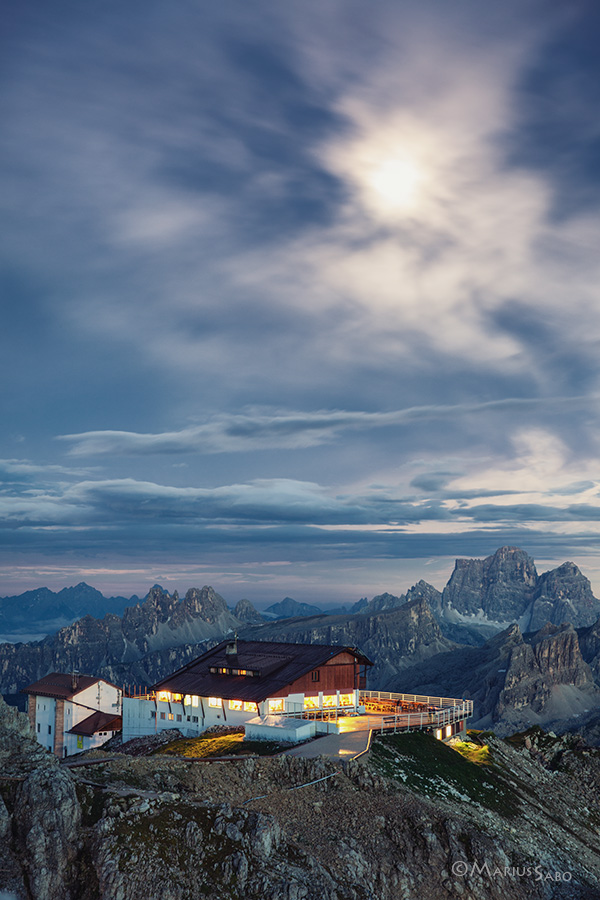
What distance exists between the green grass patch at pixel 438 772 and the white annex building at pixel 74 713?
76146mm

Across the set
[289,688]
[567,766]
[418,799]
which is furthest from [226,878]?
[567,766]

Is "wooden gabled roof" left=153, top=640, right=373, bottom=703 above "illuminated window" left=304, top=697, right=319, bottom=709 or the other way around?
above

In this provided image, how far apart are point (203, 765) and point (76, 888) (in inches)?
690

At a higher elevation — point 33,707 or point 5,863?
point 5,863

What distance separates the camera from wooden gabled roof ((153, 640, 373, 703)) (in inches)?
3730

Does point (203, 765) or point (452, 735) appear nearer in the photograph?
point (203, 765)

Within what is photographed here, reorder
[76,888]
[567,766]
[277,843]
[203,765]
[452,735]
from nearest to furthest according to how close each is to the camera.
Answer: [76,888]
[277,843]
[203,765]
[452,735]
[567,766]

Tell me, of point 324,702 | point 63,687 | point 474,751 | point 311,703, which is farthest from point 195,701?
point 63,687

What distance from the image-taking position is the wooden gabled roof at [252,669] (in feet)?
311

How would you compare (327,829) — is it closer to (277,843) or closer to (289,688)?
(277,843)

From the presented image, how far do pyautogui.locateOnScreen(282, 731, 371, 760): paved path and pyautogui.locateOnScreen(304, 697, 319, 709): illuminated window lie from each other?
19.1 meters

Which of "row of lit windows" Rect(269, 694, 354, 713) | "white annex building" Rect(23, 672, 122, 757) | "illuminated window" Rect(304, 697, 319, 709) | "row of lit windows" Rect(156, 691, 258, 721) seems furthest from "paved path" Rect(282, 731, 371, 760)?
"white annex building" Rect(23, 672, 122, 757)

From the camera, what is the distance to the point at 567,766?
345ft

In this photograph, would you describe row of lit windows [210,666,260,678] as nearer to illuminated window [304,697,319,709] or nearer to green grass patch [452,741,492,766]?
illuminated window [304,697,319,709]
